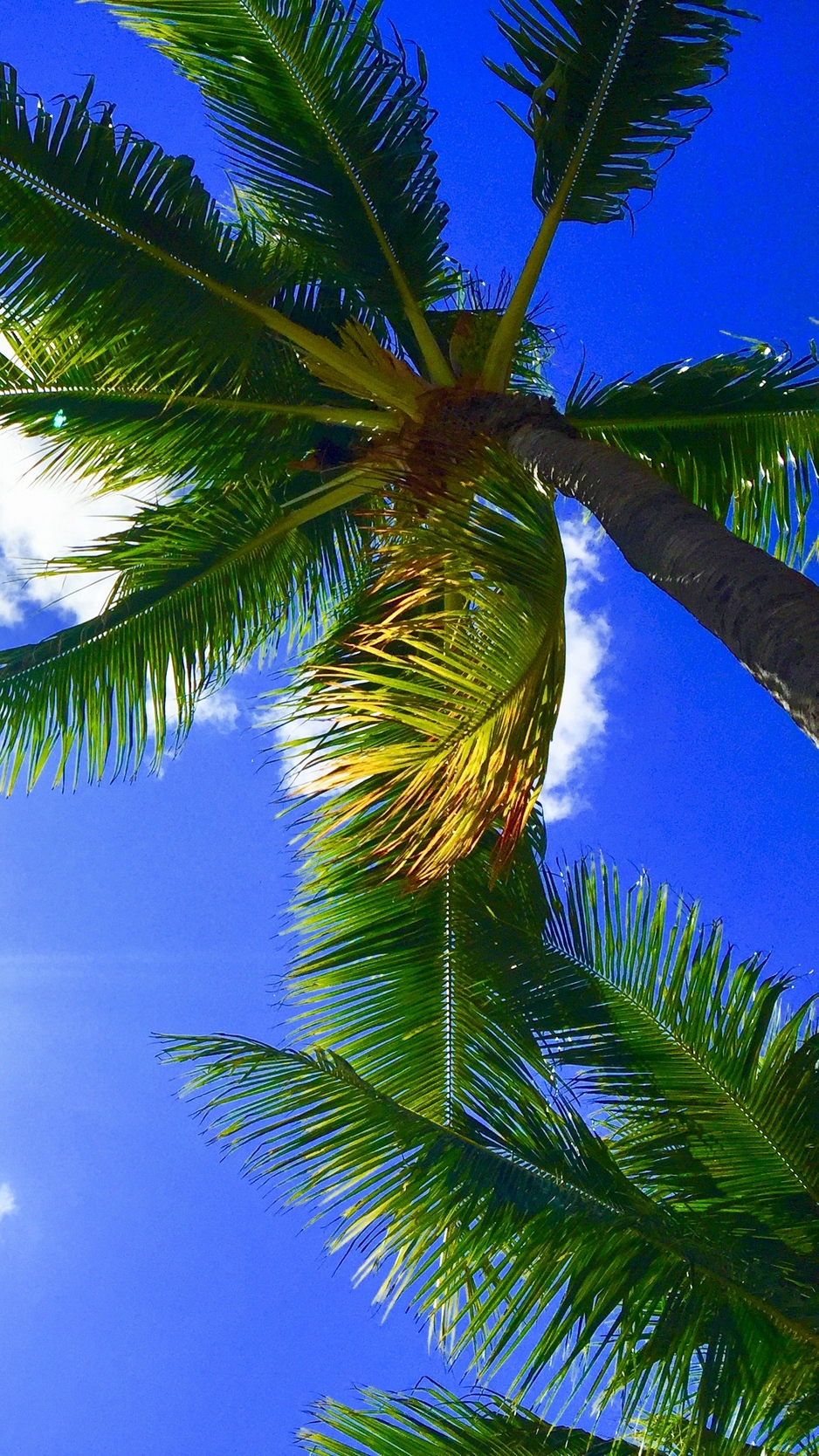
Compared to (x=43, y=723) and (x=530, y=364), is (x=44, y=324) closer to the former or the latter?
(x=43, y=723)

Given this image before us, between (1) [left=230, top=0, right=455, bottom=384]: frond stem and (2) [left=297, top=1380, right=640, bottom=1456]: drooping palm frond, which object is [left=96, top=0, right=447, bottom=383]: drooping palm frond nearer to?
(1) [left=230, top=0, right=455, bottom=384]: frond stem

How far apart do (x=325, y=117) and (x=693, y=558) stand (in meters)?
3.53

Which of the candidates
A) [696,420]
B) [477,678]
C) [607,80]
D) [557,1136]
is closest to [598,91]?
[607,80]

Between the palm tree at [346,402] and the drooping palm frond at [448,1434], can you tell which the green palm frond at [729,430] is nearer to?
the palm tree at [346,402]

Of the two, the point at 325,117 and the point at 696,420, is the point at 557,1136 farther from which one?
the point at 325,117

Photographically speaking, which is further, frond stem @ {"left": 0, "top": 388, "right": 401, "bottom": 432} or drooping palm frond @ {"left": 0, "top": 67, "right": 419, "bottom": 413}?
frond stem @ {"left": 0, "top": 388, "right": 401, "bottom": 432}

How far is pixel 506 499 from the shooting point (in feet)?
12.7

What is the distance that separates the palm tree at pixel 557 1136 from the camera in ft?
11.2

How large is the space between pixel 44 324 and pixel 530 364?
135 inches

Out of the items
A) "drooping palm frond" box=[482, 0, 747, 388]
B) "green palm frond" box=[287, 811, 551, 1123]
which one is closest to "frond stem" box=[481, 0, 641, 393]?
"drooping palm frond" box=[482, 0, 747, 388]

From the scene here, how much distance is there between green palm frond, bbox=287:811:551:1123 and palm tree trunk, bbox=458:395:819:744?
1.75m

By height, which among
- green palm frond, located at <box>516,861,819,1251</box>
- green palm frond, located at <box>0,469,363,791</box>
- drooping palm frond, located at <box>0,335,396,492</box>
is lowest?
green palm frond, located at <box>516,861,819,1251</box>

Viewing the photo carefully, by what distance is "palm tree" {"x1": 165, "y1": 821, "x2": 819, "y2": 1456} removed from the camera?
134 inches

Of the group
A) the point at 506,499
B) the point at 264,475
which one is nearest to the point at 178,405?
the point at 264,475
